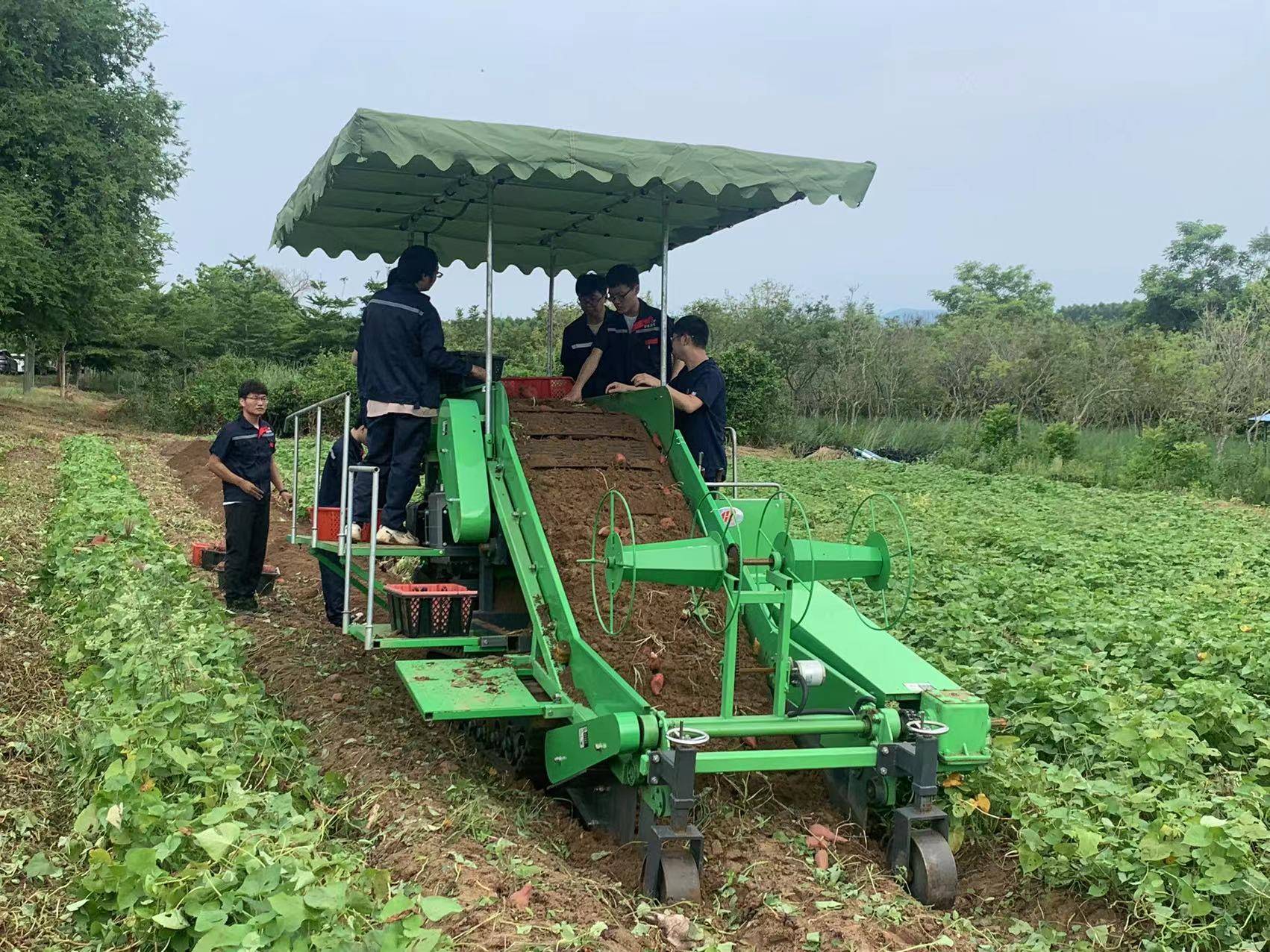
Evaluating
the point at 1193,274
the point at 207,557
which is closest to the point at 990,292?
the point at 1193,274

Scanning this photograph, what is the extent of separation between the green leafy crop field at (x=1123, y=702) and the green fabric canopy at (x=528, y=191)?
9.61 ft

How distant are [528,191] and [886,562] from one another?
3.55 m

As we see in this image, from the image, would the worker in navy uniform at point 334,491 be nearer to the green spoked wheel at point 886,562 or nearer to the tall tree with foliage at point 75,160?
the green spoked wheel at point 886,562

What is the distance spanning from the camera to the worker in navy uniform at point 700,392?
6535mm

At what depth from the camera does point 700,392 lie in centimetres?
653

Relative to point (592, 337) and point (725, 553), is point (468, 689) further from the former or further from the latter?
point (592, 337)

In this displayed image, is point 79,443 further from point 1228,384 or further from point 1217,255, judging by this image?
point 1217,255

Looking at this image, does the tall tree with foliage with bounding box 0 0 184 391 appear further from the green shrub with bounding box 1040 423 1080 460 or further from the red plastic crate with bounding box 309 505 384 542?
the green shrub with bounding box 1040 423 1080 460

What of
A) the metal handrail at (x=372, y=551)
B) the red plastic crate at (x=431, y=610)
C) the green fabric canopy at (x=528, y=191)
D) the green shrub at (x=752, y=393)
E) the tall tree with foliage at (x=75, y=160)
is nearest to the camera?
the green fabric canopy at (x=528, y=191)

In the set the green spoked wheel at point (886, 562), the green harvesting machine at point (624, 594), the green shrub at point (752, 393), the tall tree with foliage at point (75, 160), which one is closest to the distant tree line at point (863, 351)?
the green shrub at point (752, 393)

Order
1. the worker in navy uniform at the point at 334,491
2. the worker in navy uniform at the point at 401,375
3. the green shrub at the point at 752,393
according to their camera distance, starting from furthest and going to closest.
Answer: the green shrub at the point at 752,393 < the worker in navy uniform at the point at 334,491 < the worker in navy uniform at the point at 401,375

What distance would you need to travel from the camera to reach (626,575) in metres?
4.25

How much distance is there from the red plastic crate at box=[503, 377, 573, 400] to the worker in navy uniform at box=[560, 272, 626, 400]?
107 mm

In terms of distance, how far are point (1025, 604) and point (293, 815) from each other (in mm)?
5555
